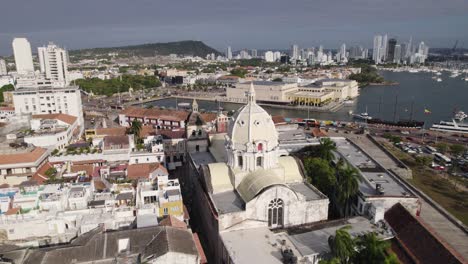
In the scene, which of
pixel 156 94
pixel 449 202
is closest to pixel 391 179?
pixel 449 202

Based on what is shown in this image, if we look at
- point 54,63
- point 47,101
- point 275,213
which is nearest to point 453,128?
point 275,213

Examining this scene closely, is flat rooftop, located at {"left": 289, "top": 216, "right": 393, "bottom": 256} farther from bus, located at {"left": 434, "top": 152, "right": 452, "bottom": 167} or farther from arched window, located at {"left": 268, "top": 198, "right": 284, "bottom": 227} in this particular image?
bus, located at {"left": 434, "top": 152, "right": 452, "bottom": 167}

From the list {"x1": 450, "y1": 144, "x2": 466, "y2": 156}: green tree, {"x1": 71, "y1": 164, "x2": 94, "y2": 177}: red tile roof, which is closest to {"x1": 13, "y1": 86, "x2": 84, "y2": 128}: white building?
{"x1": 71, "y1": 164, "x2": 94, "y2": 177}: red tile roof

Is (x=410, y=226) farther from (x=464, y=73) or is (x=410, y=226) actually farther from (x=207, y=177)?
(x=464, y=73)

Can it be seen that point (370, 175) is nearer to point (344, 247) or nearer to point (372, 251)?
point (344, 247)

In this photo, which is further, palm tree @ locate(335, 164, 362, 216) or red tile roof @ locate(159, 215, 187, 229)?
palm tree @ locate(335, 164, 362, 216)

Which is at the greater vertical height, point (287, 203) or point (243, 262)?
point (287, 203)

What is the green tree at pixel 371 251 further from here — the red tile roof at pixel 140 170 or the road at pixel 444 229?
the red tile roof at pixel 140 170

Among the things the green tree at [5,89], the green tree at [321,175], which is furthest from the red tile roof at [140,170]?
the green tree at [5,89]
